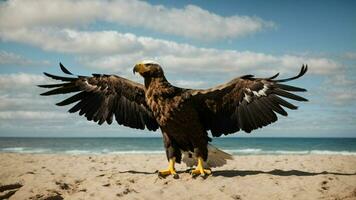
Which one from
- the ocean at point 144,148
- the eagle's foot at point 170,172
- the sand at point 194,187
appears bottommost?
the ocean at point 144,148

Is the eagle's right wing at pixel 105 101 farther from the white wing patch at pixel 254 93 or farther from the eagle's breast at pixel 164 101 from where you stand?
the white wing patch at pixel 254 93

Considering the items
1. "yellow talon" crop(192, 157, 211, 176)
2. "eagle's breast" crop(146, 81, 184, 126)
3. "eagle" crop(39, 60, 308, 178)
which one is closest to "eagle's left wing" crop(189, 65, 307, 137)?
"eagle" crop(39, 60, 308, 178)

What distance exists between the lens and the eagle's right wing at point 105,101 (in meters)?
7.82

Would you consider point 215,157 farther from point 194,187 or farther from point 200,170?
point 194,187

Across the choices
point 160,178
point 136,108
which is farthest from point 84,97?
point 160,178

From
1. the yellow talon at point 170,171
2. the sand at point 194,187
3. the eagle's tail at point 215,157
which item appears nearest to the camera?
the sand at point 194,187

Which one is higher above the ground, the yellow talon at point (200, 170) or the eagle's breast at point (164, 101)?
the eagle's breast at point (164, 101)

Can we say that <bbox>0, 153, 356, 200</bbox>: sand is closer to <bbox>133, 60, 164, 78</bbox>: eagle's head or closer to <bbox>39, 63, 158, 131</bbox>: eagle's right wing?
<bbox>39, 63, 158, 131</bbox>: eagle's right wing

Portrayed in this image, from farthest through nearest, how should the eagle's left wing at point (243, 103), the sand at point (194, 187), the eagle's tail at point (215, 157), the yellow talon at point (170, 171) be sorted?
1. the eagle's tail at point (215, 157)
2. the yellow talon at point (170, 171)
3. the eagle's left wing at point (243, 103)
4. the sand at point (194, 187)

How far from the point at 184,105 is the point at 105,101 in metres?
2.07

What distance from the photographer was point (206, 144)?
7.33m

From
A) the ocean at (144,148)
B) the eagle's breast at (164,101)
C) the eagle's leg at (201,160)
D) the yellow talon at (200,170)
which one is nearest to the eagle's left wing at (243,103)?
the eagle's breast at (164,101)

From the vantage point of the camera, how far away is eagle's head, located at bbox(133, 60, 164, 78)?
265 inches

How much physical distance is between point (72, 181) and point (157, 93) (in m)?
3.01
